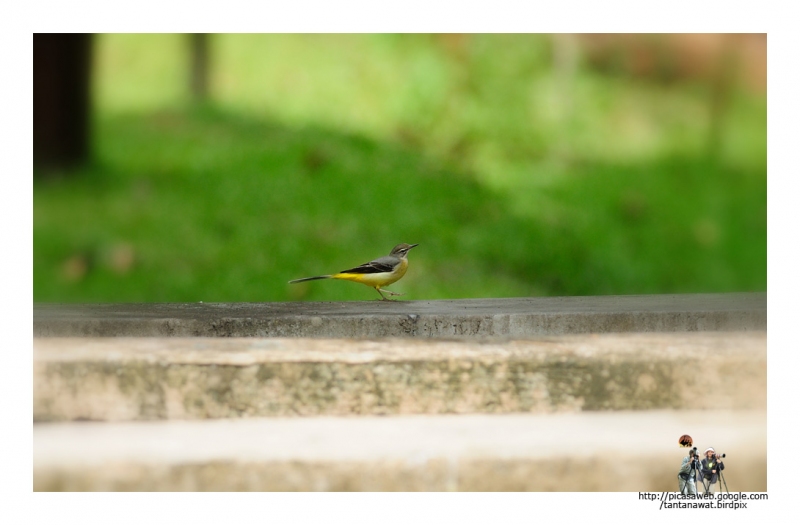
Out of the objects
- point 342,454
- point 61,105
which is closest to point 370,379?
point 342,454

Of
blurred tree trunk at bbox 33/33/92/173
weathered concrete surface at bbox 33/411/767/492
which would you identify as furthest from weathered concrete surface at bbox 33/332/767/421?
blurred tree trunk at bbox 33/33/92/173

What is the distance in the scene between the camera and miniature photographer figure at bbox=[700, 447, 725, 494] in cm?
407

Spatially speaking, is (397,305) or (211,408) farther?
(397,305)

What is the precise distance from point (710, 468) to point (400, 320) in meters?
1.73

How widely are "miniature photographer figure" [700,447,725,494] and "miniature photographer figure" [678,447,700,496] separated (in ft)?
0.12

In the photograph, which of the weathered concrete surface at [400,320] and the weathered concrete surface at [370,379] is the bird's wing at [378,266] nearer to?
the weathered concrete surface at [400,320]

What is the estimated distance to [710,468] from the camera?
4098 mm

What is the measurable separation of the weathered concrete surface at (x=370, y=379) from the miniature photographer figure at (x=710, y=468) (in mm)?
270

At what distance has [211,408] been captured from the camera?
382 centimetres

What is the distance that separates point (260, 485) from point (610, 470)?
1678mm

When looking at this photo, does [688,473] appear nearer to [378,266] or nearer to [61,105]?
[378,266]

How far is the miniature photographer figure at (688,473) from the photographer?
4.04m

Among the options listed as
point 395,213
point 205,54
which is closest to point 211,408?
point 395,213

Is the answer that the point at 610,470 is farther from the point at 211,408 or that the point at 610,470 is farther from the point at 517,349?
the point at 211,408
